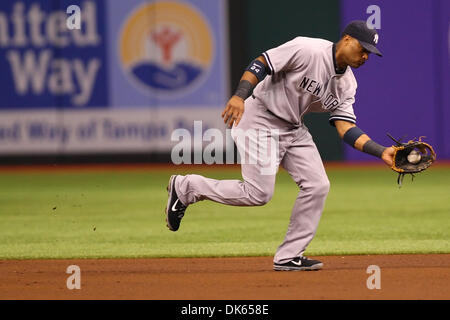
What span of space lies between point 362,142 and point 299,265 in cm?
97

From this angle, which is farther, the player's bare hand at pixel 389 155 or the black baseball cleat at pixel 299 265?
the black baseball cleat at pixel 299 265

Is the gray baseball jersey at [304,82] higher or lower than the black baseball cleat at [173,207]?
higher

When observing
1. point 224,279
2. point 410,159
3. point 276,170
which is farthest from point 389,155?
point 224,279

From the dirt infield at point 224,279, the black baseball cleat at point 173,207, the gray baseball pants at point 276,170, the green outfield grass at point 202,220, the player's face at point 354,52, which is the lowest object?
the green outfield grass at point 202,220

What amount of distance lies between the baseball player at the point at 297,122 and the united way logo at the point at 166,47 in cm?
912

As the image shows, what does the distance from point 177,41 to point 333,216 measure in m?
6.50

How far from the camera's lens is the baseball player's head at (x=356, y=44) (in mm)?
6012

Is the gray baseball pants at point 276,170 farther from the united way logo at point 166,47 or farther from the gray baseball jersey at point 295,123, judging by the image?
the united way logo at point 166,47

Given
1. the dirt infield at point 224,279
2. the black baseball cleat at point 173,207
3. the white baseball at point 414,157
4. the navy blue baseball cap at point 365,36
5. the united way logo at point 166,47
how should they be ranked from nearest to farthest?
1. the dirt infield at point 224,279
2. the navy blue baseball cap at point 365,36
3. the white baseball at point 414,157
4. the black baseball cleat at point 173,207
5. the united way logo at point 166,47

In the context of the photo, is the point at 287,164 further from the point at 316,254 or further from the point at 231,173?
the point at 231,173

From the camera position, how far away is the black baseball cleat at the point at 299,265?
21.0 feet

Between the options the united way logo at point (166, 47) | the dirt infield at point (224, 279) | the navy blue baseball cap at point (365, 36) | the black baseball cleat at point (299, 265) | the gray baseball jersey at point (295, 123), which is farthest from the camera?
the united way logo at point (166, 47)

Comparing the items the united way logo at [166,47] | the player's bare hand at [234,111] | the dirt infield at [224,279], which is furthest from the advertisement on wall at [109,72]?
the player's bare hand at [234,111]

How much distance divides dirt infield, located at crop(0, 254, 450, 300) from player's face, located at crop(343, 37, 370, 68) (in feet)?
4.82
